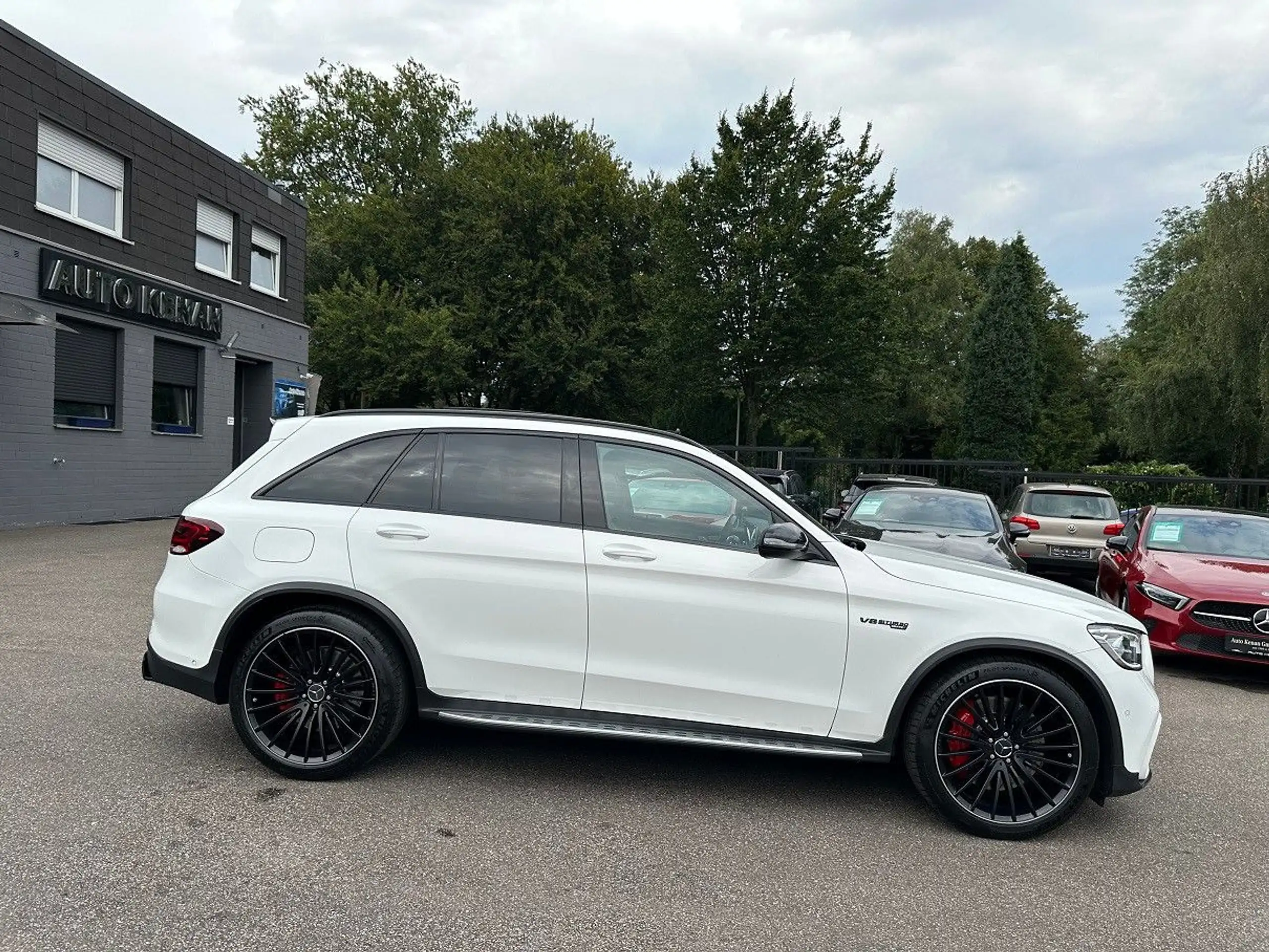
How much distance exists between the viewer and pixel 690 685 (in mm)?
3953

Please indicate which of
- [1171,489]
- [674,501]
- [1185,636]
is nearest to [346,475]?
[674,501]

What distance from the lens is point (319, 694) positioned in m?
4.11

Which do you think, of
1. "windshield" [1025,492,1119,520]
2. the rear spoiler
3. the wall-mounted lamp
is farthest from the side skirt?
the wall-mounted lamp

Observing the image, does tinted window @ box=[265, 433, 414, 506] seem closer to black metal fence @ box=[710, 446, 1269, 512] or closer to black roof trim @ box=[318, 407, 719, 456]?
black roof trim @ box=[318, 407, 719, 456]

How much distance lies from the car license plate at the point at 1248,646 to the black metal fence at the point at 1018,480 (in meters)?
8.42

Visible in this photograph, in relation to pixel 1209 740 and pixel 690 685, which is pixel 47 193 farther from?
pixel 1209 740

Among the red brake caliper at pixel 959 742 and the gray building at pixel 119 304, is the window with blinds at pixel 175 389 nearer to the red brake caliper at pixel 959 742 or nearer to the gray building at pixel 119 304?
the gray building at pixel 119 304

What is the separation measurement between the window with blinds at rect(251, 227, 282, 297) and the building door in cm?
187

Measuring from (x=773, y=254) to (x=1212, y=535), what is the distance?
20042mm

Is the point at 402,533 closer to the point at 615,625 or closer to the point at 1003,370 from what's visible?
the point at 615,625

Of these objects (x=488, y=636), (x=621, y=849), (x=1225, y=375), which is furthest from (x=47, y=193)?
(x=1225, y=375)

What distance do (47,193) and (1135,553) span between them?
53.5ft

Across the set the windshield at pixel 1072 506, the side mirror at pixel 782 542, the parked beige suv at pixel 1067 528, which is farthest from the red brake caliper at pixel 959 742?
the windshield at pixel 1072 506

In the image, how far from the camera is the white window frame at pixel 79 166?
570 inches
